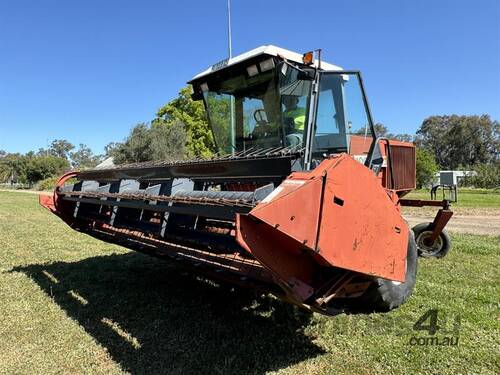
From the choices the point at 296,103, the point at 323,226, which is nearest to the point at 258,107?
the point at 296,103

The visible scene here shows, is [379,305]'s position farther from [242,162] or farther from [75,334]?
[75,334]

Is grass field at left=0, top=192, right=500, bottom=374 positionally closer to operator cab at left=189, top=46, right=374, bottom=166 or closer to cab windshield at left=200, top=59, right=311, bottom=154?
operator cab at left=189, top=46, right=374, bottom=166

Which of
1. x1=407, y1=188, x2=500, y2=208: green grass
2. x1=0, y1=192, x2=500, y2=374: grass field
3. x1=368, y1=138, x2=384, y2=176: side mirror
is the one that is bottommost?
x1=407, y1=188, x2=500, y2=208: green grass

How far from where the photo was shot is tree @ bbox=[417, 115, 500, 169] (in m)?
68.4

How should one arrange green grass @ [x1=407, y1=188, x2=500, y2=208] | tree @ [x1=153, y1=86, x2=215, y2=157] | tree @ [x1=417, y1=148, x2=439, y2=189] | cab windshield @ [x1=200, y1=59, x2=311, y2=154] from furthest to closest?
tree @ [x1=417, y1=148, x2=439, y2=189], tree @ [x1=153, y1=86, x2=215, y2=157], green grass @ [x1=407, y1=188, x2=500, y2=208], cab windshield @ [x1=200, y1=59, x2=311, y2=154]

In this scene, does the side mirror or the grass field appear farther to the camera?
the side mirror

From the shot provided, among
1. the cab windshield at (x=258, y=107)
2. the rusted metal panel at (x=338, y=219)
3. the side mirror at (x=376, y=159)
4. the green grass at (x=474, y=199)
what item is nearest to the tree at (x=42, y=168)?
the green grass at (x=474, y=199)

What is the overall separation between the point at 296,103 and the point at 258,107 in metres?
0.71

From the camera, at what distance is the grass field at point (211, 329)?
3146mm

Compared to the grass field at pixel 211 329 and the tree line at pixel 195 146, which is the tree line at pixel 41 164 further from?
the grass field at pixel 211 329

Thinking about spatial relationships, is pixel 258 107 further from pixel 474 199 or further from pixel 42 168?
pixel 42 168

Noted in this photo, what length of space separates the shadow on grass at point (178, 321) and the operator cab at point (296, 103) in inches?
60.4

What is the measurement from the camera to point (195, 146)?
115ft

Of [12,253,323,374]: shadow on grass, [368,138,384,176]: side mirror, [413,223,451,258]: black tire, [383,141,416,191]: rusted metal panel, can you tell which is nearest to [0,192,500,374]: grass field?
[12,253,323,374]: shadow on grass
